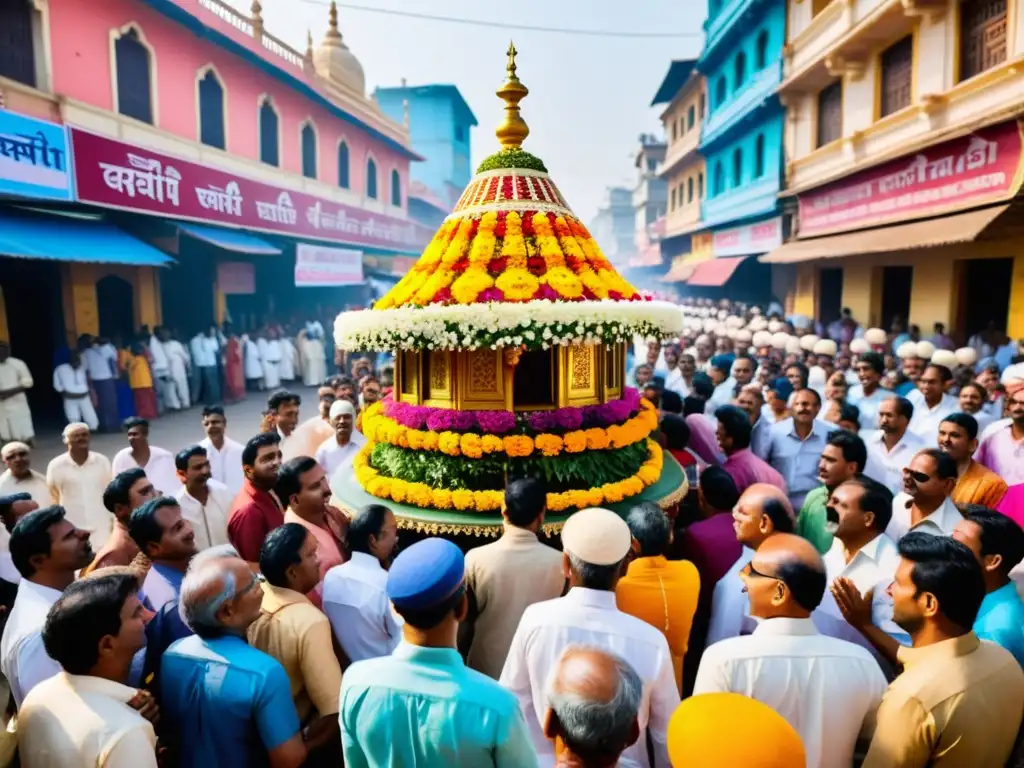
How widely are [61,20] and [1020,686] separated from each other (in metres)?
14.9

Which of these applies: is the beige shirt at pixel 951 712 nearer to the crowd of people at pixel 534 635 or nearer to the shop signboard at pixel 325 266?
the crowd of people at pixel 534 635

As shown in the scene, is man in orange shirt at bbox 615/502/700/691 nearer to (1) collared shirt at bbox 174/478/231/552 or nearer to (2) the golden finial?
(1) collared shirt at bbox 174/478/231/552

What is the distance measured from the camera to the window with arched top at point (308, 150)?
19.9 m

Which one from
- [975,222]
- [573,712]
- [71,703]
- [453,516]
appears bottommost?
[453,516]

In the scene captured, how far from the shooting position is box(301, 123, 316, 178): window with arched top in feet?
65.2

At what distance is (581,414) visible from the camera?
5.65 meters

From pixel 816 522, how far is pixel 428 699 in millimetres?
3342

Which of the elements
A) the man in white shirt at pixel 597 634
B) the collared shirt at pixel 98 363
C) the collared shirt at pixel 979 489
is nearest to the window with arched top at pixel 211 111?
the collared shirt at pixel 98 363

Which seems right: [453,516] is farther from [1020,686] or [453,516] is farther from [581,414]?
[1020,686]

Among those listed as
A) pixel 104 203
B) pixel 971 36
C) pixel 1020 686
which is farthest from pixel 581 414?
pixel 971 36

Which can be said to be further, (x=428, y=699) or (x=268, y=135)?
(x=268, y=135)

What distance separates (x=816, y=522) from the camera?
443 centimetres

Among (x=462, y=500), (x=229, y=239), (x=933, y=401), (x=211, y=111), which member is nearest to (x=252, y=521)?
(x=462, y=500)

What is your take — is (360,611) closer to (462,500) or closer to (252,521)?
(252,521)
